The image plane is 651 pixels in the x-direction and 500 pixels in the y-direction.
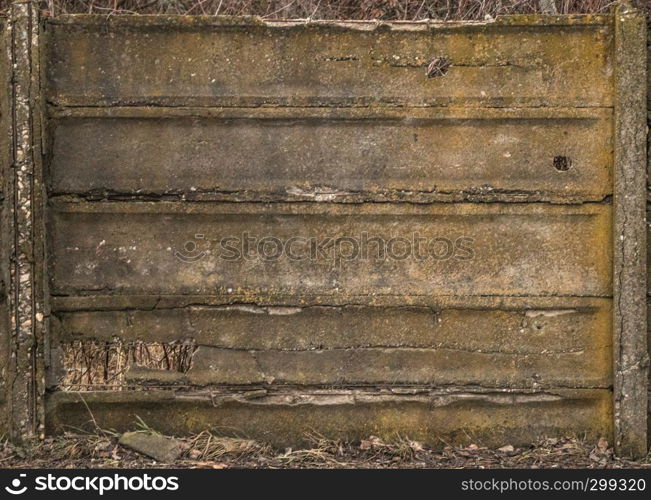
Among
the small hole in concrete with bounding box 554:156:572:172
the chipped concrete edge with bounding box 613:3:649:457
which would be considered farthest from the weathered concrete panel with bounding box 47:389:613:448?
the small hole in concrete with bounding box 554:156:572:172

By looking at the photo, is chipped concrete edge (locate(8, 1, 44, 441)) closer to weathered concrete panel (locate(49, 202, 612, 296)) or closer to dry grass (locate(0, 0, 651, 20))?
weathered concrete panel (locate(49, 202, 612, 296))

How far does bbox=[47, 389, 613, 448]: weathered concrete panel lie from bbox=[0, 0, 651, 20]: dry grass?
8.72 feet

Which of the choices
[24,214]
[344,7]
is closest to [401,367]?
[24,214]

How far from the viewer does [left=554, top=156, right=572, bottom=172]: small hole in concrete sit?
378 cm

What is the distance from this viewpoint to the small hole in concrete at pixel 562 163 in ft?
12.4

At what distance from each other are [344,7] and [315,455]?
10.1ft

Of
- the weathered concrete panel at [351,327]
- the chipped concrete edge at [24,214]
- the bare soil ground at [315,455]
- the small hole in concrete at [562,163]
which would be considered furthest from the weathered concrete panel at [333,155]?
the bare soil ground at [315,455]

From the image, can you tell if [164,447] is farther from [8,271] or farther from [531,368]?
[531,368]

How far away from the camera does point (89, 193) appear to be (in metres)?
3.77

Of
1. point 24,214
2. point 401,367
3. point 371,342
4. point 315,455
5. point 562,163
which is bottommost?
point 315,455

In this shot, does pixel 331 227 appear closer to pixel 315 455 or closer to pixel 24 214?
pixel 315 455

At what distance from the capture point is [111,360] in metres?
3.86

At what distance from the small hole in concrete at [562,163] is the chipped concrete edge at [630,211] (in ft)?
0.76

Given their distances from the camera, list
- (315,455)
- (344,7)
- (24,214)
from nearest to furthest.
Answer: (24,214) < (315,455) < (344,7)
